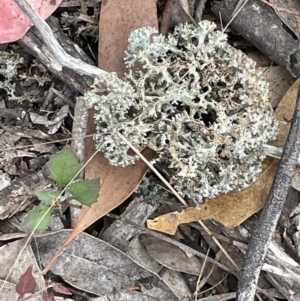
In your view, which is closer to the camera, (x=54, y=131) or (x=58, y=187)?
(x=58, y=187)

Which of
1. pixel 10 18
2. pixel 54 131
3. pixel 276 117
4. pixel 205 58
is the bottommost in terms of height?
pixel 276 117

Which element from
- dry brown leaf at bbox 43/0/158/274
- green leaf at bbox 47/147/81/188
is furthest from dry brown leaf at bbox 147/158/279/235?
green leaf at bbox 47/147/81/188

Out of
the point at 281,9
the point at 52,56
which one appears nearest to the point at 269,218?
the point at 281,9

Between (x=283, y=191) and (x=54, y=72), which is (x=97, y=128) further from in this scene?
(x=283, y=191)

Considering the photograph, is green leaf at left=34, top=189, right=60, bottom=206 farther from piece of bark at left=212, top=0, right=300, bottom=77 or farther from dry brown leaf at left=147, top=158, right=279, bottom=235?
piece of bark at left=212, top=0, right=300, bottom=77

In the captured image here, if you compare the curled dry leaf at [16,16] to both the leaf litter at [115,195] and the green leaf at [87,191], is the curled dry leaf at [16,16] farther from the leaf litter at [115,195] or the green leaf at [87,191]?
the green leaf at [87,191]

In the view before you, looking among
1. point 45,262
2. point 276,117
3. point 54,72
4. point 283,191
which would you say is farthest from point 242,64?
point 45,262
